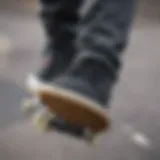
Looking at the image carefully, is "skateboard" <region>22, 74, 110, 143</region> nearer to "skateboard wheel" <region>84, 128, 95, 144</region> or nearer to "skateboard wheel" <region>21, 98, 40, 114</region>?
"skateboard wheel" <region>84, 128, 95, 144</region>

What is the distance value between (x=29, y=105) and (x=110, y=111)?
0.20 meters

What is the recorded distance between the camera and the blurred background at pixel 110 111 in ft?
3.58

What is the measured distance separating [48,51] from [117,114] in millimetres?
252

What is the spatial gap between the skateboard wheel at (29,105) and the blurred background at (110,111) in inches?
0.6

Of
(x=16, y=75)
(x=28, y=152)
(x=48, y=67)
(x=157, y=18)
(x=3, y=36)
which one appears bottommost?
(x=28, y=152)

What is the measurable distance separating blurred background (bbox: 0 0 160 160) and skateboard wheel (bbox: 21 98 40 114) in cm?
2

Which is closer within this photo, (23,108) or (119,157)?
(119,157)

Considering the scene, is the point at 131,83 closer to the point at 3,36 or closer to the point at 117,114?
the point at 117,114

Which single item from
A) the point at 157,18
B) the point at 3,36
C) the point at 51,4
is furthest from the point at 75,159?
the point at 157,18

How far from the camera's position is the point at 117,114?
1.25m

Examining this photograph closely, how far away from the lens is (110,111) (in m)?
1.24

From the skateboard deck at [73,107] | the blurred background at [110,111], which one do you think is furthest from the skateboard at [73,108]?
the blurred background at [110,111]

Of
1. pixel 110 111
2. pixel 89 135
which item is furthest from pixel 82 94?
pixel 110 111

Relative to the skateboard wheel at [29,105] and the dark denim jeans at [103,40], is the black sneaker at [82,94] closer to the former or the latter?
the dark denim jeans at [103,40]
